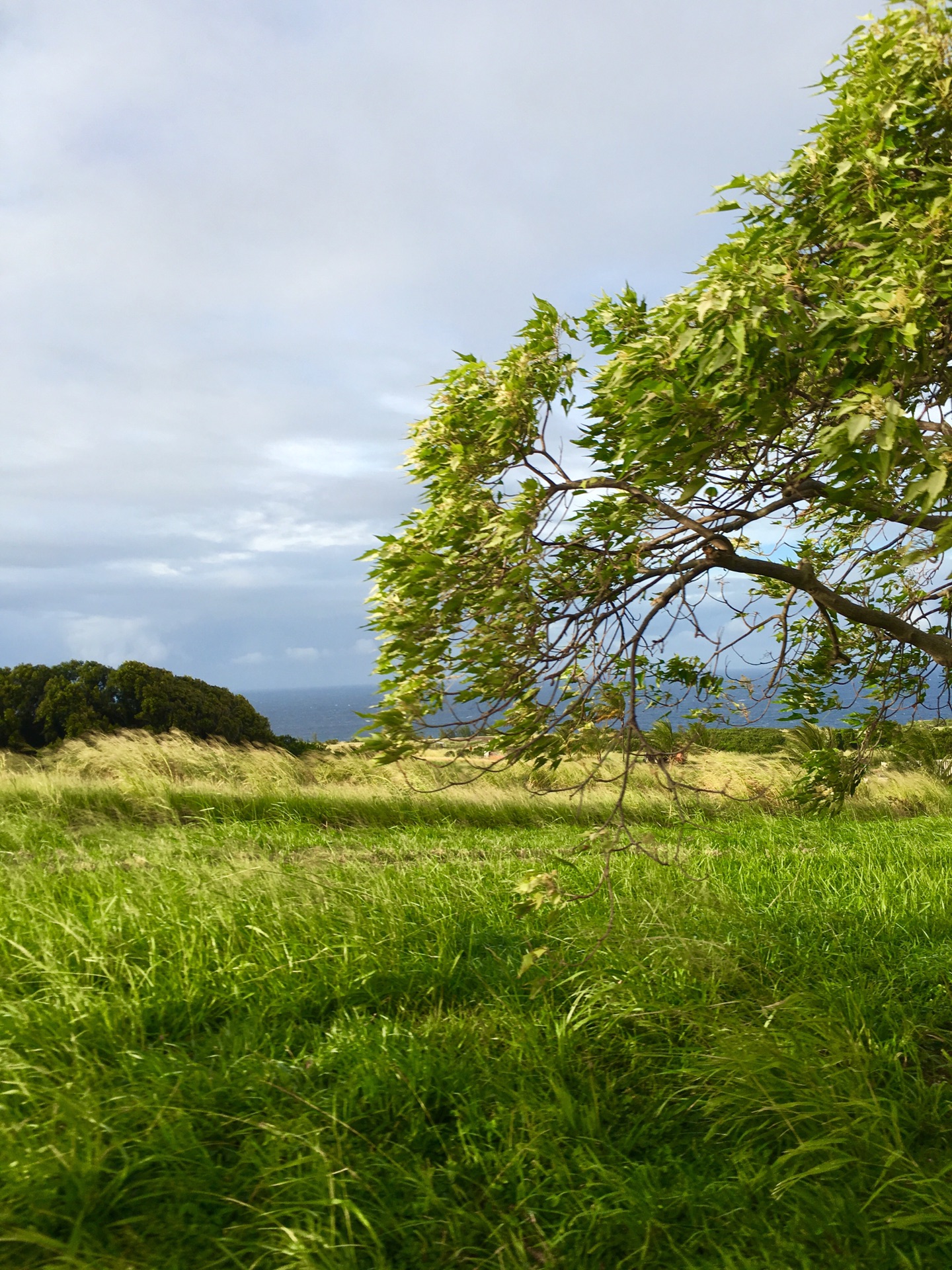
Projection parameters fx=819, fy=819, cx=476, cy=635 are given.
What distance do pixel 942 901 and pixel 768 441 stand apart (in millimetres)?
3660

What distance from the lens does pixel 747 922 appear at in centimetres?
459

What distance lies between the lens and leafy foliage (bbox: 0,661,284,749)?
53.3 ft

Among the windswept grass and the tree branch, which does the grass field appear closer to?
the tree branch

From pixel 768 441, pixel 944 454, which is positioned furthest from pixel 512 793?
pixel 944 454

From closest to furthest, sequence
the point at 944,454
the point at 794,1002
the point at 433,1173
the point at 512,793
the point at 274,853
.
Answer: the point at 944,454 → the point at 433,1173 → the point at 794,1002 → the point at 274,853 → the point at 512,793

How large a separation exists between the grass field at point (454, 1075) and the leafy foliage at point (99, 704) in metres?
12.2

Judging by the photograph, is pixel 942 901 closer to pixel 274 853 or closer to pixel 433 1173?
pixel 433 1173

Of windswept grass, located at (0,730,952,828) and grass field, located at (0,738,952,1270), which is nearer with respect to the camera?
grass field, located at (0,738,952,1270)

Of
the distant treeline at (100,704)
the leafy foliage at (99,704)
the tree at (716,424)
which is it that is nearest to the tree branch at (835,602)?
the tree at (716,424)

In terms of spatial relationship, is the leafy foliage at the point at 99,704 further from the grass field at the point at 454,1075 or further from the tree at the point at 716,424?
the tree at the point at 716,424

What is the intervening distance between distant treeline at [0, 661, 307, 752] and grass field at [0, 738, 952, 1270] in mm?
12196

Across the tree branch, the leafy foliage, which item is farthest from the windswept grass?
the tree branch

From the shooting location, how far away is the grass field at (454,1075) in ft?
7.88

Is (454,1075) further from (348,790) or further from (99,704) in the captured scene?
(99,704)
